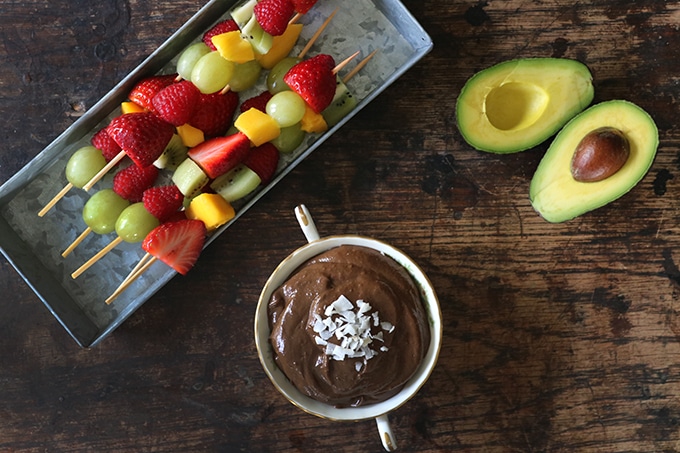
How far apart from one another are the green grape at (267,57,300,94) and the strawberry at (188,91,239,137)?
98 mm

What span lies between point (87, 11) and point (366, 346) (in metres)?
1.13

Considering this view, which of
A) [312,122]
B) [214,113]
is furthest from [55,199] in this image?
[312,122]

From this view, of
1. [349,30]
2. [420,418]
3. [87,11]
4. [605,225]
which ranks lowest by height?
[420,418]

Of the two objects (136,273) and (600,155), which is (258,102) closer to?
(136,273)

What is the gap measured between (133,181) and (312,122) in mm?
458

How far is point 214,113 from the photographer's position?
155 cm

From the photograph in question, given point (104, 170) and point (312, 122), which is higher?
point (104, 170)

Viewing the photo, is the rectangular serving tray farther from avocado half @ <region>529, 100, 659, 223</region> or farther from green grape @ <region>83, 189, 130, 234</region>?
avocado half @ <region>529, 100, 659, 223</region>

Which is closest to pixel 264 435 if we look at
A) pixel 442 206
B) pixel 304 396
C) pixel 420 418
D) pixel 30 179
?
pixel 304 396

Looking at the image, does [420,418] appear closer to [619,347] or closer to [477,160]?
[619,347]

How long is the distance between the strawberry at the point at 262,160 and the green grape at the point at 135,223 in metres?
0.26

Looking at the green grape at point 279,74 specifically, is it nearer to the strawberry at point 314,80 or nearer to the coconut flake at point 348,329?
the strawberry at point 314,80

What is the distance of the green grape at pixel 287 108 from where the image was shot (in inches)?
58.3

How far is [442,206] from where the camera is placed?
168 cm
